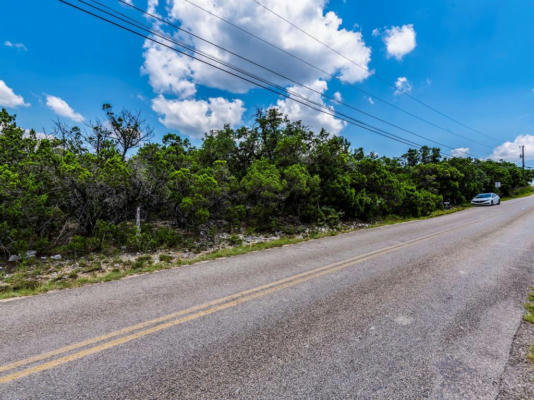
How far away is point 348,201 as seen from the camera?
1439 centimetres

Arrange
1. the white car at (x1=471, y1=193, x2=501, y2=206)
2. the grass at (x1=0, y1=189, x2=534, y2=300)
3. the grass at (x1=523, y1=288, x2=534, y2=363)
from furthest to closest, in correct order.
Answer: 1. the white car at (x1=471, y1=193, x2=501, y2=206)
2. the grass at (x1=0, y1=189, x2=534, y2=300)
3. the grass at (x1=523, y1=288, x2=534, y2=363)

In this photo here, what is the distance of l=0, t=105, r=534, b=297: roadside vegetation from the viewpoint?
23.2ft

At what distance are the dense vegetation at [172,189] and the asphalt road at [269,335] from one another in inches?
172

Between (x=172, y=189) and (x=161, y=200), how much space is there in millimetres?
665

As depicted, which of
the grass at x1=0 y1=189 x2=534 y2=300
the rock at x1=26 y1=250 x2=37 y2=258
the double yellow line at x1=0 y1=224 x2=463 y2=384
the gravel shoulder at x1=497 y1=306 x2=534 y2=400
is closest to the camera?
the gravel shoulder at x1=497 y1=306 x2=534 y2=400

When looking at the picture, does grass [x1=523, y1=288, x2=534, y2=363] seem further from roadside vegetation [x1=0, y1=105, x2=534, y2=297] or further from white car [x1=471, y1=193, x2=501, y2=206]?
white car [x1=471, y1=193, x2=501, y2=206]

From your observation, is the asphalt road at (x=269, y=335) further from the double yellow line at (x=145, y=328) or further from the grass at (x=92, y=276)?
the grass at (x=92, y=276)

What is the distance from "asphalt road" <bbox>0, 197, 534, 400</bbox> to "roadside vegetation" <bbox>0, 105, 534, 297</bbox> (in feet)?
6.65

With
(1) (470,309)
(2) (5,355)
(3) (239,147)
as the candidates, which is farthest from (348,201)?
(2) (5,355)

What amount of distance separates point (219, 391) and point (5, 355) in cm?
254

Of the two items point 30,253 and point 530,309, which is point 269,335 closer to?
point 530,309

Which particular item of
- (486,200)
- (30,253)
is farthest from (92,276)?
(486,200)

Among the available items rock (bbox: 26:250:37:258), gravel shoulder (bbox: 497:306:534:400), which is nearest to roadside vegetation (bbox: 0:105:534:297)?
rock (bbox: 26:250:37:258)

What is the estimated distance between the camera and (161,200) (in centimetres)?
1016
